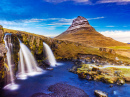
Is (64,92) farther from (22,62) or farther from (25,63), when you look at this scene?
(25,63)

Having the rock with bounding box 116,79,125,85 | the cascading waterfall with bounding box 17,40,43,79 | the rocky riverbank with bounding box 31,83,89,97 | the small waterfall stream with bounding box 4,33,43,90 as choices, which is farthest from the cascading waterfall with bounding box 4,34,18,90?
the rock with bounding box 116,79,125,85

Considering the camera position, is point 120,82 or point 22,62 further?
point 22,62

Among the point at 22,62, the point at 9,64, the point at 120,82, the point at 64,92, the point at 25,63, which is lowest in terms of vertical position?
the point at 64,92

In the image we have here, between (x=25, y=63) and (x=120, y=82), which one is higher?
(x=25, y=63)

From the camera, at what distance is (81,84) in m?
24.5

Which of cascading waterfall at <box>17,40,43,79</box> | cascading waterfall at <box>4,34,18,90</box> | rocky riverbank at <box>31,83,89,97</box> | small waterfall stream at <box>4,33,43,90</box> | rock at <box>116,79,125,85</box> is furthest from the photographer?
cascading waterfall at <box>17,40,43,79</box>

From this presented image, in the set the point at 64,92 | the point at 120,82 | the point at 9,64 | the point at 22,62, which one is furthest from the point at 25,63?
the point at 120,82

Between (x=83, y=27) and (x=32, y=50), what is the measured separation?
555ft

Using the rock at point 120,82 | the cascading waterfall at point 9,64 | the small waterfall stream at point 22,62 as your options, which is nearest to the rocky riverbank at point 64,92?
the cascading waterfall at point 9,64

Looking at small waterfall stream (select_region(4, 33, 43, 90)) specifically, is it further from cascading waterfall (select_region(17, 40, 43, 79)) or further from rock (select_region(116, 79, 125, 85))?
rock (select_region(116, 79, 125, 85))

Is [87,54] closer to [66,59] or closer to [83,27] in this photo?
[66,59]

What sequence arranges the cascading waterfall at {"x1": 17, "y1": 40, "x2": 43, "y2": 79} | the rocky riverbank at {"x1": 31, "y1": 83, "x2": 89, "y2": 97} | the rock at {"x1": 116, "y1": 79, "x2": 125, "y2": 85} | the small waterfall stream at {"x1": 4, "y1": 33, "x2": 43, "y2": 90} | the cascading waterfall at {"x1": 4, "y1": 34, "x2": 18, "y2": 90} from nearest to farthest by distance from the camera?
the rocky riverbank at {"x1": 31, "y1": 83, "x2": 89, "y2": 97}
the cascading waterfall at {"x1": 4, "y1": 34, "x2": 18, "y2": 90}
the rock at {"x1": 116, "y1": 79, "x2": 125, "y2": 85}
the small waterfall stream at {"x1": 4, "y1": 33, "x2": 43, "y2": 90}
the cascading waterfall at {"x1": 17, "y1": 40, "x2": 43, "y2": 79}

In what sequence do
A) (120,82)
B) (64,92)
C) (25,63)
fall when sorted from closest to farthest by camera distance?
(64,92) < (120,82) < (25,63)

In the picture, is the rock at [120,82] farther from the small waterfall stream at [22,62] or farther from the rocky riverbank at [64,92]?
the small waterfall stream at [22,62]
